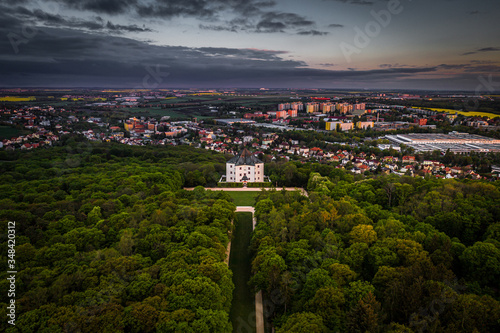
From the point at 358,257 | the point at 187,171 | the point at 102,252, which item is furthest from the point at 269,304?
the point at 187,171

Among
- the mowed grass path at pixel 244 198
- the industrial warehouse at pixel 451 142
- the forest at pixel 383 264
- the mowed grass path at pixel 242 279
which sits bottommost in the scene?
the mowed grass path at pixel 242 279

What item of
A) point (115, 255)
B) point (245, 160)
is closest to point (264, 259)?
point (115, 255)

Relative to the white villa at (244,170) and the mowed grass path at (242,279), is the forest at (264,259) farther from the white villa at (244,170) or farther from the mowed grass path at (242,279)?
the white villa at (244,170)

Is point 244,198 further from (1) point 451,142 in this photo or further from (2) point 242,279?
(1) point 451,142

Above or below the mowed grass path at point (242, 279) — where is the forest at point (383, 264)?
above

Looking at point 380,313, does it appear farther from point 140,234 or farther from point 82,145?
point 82,145

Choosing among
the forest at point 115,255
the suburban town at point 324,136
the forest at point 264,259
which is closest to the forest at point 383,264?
the forest at point 264,259

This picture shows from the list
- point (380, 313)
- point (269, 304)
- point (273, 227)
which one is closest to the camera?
point (380, 313)

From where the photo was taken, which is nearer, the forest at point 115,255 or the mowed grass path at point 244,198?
the forest at point 115,255
